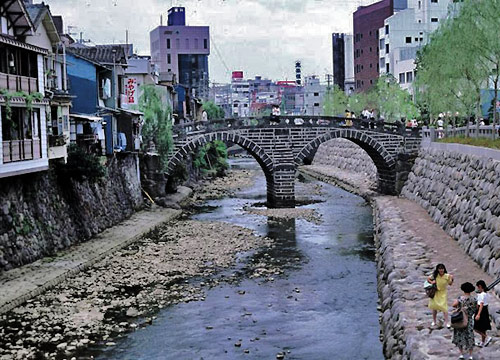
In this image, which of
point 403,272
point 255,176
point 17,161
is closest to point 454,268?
point 403,272

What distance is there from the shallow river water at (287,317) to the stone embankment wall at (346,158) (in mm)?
33651

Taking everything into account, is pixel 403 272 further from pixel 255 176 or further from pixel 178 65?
pixel 178 65

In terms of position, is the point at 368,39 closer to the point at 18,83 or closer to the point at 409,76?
the point at 409,76

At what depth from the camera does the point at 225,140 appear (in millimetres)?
54219

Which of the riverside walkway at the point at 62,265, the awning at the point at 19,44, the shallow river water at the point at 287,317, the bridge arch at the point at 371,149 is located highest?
the awning at the point at 19,44

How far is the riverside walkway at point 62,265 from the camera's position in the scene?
24.5 m

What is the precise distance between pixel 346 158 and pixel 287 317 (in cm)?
6121

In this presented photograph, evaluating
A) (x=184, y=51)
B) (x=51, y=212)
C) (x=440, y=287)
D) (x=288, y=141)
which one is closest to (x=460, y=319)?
(x=440, y=287)

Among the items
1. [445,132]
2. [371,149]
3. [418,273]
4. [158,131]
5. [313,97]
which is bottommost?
[418,273]

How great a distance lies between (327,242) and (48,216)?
15.2 m

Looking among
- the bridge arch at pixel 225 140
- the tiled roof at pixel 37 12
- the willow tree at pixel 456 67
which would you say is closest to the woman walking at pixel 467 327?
the tiled roof at pixel 37 12

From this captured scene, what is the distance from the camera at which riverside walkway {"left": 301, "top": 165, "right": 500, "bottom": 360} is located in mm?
16422

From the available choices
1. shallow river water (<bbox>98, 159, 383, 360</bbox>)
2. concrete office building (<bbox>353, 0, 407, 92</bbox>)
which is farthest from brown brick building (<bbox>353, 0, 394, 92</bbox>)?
shallow river water (<bbox>98, 159, 383, 360</bbox>)

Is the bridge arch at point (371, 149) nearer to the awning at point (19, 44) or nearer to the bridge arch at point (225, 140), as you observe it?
the bridge arch at point (225, 140)
